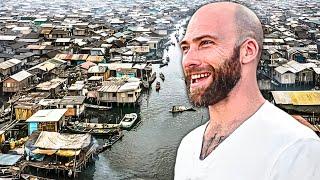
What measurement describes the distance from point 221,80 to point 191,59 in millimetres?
95

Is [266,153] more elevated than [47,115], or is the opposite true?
[266,153]

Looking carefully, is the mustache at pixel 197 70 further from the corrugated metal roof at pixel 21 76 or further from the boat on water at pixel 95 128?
the corrugated metal roof at pixel 21 76

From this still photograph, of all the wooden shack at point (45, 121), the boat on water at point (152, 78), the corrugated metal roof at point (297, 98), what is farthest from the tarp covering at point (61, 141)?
the boat on water at point (152, 78)

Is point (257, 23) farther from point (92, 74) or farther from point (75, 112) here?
point (92, 74)

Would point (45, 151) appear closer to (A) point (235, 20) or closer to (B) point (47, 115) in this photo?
(B) point (47, 115)

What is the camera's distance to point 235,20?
3.25ft

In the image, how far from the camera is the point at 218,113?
1.06 metres

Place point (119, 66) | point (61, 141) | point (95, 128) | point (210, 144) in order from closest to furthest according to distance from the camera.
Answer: point (210, 144)
point (61, 141)
point (95, 128)
point (119, 66)

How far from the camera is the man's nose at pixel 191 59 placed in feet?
3.36

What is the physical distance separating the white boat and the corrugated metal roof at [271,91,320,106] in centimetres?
445

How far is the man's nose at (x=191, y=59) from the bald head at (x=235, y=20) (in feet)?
0.22

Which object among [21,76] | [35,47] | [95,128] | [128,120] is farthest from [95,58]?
[95,128]

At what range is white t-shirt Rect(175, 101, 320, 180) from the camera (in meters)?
0.78

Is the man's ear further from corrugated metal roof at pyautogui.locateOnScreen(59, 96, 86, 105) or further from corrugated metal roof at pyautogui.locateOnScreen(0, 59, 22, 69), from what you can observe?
corrugated metal roof at pyautogui.locateOnScreen(0, 59, 22, 69)
